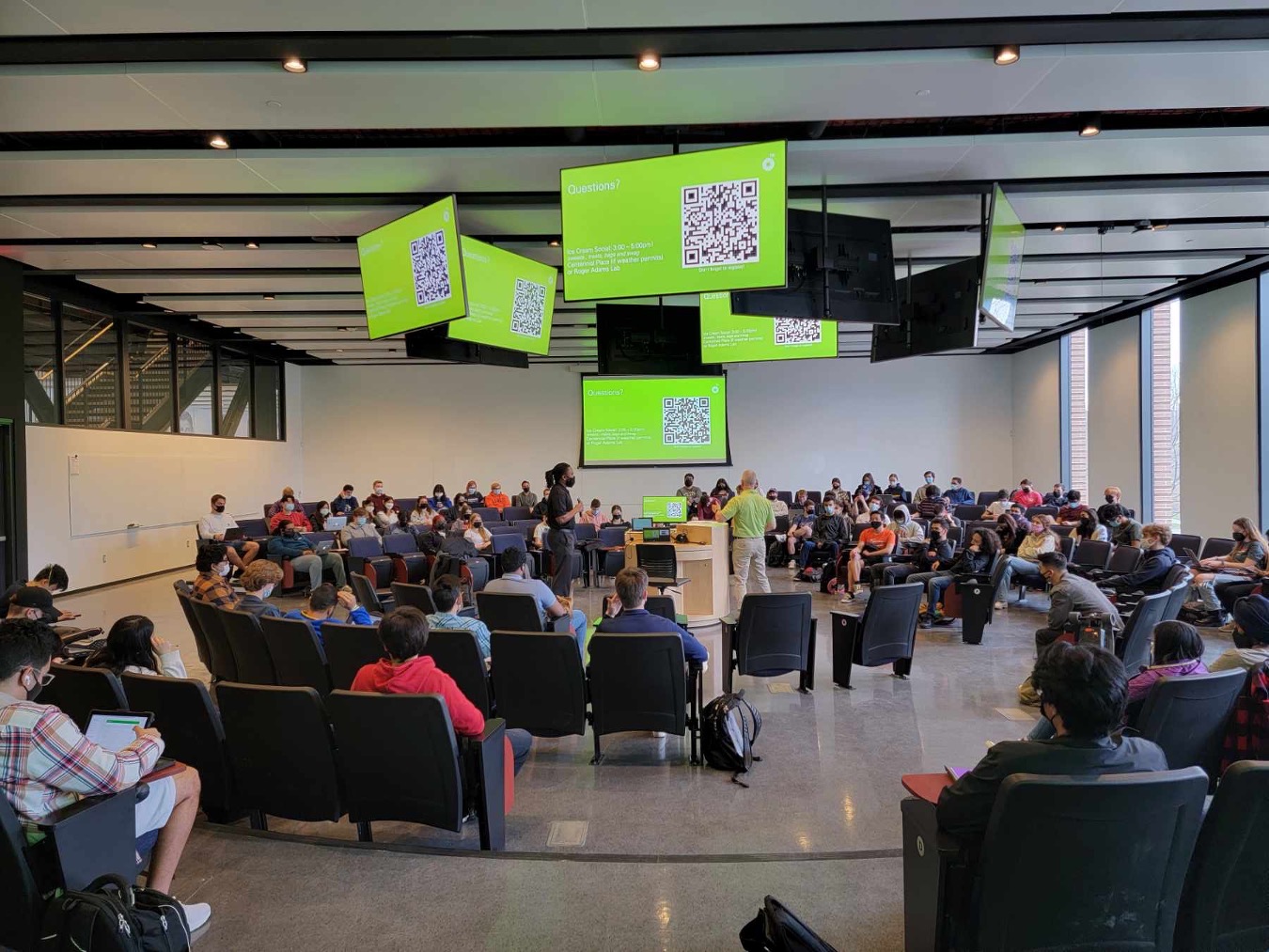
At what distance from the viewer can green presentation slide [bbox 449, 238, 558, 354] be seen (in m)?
7.06

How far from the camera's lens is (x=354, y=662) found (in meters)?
4.38

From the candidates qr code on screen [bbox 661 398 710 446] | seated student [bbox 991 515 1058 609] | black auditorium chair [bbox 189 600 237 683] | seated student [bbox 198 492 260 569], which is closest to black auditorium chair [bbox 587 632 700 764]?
black auditorium chair [bbox 189 600 237 683]

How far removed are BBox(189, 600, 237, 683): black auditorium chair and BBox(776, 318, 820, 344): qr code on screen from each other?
20.6ft

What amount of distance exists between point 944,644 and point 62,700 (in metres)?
7.00

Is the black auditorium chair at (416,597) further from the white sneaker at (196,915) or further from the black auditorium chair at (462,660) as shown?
the white sneaker at (196,915)

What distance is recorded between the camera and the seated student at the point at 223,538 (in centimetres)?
1064

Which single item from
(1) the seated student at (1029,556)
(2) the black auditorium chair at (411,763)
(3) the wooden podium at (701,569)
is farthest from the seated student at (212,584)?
(1) the seated student at (1029,556)

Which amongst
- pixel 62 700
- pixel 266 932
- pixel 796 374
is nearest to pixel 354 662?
pixel 62 700

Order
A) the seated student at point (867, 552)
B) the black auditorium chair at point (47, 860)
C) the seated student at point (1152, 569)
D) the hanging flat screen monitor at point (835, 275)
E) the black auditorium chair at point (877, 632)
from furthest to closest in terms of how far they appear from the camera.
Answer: the seated student at point (867, 552) → the seated student at point (1152, 569) → the hanging flat screen monitor at point (835, 275) → the black auditorium chair at point (877, 632) → the black auditorium chair at point (47, 860)

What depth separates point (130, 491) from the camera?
11.9 metres

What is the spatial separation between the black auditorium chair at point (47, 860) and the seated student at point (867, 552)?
8.78 m

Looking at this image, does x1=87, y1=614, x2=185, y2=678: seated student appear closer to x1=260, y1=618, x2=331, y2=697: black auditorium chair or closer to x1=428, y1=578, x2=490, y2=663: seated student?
x1=260, y1=618, x2=331, y2=697: black auditorium chair

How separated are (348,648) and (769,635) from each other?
9.42 feet

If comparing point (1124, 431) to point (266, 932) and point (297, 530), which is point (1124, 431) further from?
point (266, 932)
